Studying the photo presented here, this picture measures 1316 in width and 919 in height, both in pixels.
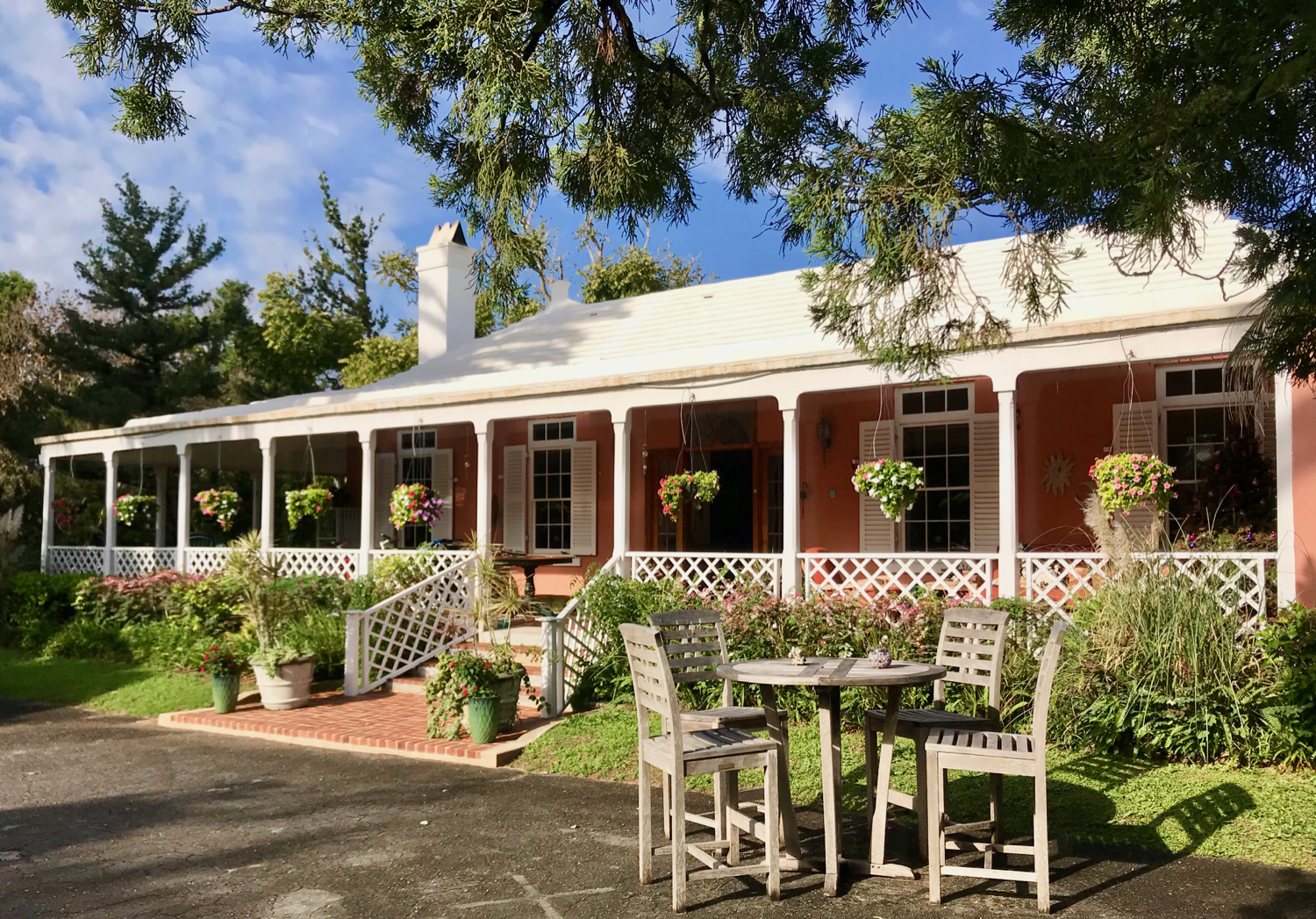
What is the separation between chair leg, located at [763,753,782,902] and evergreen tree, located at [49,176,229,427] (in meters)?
26.3

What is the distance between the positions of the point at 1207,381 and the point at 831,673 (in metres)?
7.52

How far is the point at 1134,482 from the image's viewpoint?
27.6 feet

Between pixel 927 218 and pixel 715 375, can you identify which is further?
pixel 715 375

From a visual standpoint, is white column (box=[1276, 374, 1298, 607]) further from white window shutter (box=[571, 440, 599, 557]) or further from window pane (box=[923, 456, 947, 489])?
white window shutter (box=[571, 440, 599, 557])

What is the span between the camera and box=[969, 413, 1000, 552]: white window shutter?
1184cm

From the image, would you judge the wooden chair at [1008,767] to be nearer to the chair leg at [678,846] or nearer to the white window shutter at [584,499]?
the chair leg at [678,846]

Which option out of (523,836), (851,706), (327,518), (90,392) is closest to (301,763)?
(523,836)

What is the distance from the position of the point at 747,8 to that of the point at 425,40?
5.91 feet

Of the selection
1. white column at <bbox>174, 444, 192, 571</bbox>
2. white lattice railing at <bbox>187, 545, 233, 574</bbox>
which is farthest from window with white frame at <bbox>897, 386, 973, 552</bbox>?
white column at <bbox>174, 444, 192, 571</bbox>

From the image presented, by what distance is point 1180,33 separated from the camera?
14.1ft

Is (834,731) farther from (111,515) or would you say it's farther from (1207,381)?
(111,515)

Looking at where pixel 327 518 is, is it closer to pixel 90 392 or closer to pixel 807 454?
pixel 90 392

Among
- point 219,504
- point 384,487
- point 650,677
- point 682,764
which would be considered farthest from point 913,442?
point 219,504

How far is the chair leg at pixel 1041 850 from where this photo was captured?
15.4ft
